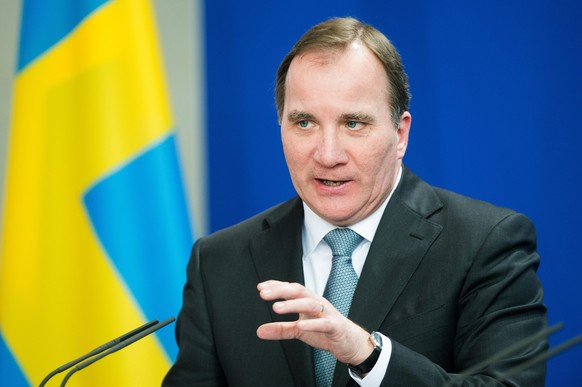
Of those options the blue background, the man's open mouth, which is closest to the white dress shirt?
the man's open mouth

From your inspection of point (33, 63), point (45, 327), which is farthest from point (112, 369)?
point (33, 63)

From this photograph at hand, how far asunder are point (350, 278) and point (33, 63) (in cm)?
162

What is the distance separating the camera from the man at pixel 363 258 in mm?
1968

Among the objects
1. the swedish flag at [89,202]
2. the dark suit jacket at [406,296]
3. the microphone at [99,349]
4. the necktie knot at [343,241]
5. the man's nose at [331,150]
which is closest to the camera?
the microphone at [99,349]

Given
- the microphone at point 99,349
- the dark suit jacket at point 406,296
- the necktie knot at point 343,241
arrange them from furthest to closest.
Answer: the necktie knot at point 343,241 → the dark suit jacket at point 406,296 → the microphone at point 99,349

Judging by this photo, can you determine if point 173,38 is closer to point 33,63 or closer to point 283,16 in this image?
point 283,16

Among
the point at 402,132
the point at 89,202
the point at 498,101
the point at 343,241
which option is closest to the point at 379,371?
the point at 343,241

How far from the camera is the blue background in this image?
318cm

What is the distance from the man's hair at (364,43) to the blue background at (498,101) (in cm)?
115

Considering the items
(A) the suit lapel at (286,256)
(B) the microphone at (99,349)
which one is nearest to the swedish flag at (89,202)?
(A) the suit lapel at (286,256)

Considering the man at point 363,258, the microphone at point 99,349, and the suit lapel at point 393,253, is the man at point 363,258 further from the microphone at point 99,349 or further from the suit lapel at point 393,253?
the microphone at point 99,349

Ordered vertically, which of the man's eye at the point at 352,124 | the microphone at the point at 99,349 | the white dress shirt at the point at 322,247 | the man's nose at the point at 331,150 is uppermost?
the man's eye at the point at 352,124

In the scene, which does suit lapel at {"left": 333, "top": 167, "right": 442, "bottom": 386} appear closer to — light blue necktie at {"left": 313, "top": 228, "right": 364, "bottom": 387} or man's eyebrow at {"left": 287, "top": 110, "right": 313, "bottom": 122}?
light blue necktie at {"left": 313, "top": 228, "right": 364, "bottom": 387}

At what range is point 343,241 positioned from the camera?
2.17 metres
